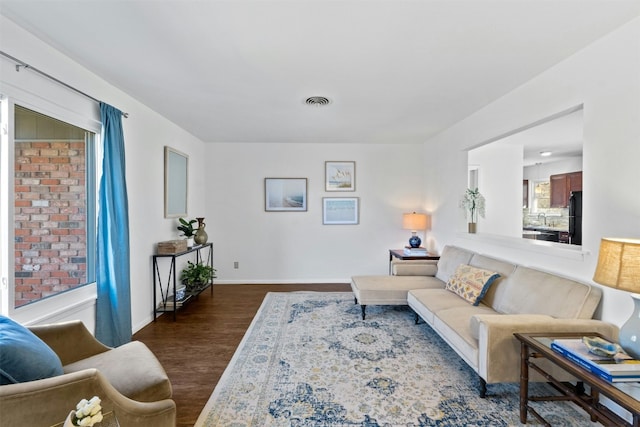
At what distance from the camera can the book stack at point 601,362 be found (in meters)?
1.41

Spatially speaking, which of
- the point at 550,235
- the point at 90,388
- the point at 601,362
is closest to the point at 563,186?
the point at 550,235

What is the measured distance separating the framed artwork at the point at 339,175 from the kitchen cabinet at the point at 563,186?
4.71m

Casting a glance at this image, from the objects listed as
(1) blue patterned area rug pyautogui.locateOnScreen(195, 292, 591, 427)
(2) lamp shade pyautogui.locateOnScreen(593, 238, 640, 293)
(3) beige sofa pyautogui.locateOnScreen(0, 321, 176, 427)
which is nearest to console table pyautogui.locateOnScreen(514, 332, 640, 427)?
(1) blue patterned area rug pyautogui.locateOnScreen(195, 292, 591, 427)

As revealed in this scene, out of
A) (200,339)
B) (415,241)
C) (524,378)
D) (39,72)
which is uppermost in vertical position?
(39,72)

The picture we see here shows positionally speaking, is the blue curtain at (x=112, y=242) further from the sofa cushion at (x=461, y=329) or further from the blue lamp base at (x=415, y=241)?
the blue lamp base at (x=415, y=241)

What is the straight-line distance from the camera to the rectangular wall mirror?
389 cm

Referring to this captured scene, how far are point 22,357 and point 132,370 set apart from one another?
49 cm

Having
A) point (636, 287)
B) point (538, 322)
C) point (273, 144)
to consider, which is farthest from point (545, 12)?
point (273, 144)

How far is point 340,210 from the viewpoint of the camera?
209 inches

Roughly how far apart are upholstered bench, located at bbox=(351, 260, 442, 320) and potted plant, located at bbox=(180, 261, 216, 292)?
2.17 metres

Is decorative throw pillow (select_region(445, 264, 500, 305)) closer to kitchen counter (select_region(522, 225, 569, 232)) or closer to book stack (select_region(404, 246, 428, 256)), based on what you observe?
book stack (select_region(404, 246, 428, 256))

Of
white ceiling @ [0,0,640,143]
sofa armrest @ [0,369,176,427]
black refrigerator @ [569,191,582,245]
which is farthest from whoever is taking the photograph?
black refrigerator @ [569,191,582,245]

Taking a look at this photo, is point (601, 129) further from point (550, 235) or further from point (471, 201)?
point (550, 235)

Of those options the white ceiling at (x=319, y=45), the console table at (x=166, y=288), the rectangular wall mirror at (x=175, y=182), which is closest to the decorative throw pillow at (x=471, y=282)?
the white ceiling at (x=319, y=45)
